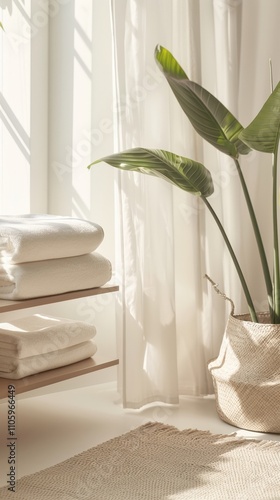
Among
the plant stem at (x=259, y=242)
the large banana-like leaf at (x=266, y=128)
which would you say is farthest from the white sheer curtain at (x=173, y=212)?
the large banana-like leaf at (x=266, y=128)

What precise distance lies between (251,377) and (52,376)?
0.58 meters

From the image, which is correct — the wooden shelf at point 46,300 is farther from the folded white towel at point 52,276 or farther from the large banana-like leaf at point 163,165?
the large banana-like leaf at point 163,165

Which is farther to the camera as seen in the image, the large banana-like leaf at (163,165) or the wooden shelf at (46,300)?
the large banana-like leaf at (163,165)

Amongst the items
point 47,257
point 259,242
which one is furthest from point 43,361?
point 259,242

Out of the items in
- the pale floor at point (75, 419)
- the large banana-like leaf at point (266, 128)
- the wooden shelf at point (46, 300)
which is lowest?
the pale floor at point (75, 419)

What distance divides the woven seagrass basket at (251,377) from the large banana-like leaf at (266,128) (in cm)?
52

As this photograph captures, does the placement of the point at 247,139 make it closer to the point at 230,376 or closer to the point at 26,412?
the point at 230,376

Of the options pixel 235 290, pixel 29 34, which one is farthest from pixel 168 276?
pixel 29 34

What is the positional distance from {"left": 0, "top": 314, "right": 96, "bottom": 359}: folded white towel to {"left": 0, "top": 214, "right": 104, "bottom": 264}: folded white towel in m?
0.21

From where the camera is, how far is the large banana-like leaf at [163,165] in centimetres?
250

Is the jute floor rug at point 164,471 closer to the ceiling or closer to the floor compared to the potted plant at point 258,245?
closer to the floor

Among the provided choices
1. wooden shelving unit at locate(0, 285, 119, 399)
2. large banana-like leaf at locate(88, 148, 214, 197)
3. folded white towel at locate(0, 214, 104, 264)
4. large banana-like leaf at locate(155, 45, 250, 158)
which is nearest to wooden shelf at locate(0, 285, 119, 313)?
wooden shelving unit at locate(0, 285, 119, 399)

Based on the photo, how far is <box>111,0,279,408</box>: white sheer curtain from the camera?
2727 mm

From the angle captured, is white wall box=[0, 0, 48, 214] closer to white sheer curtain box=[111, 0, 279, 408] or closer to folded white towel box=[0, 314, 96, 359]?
white sheer curtain box=[111, 0, 279, 408]
